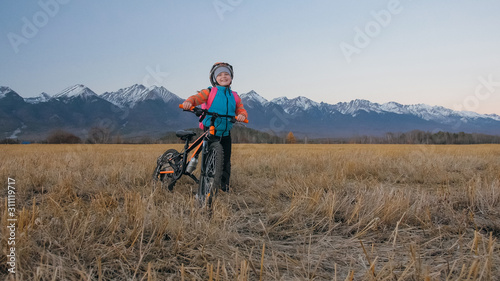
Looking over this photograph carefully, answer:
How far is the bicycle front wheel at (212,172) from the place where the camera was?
13.0ft

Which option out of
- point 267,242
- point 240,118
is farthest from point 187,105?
point 267,242

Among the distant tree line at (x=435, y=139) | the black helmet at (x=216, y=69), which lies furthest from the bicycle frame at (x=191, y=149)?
the distant tree line at (x=435, y=139)

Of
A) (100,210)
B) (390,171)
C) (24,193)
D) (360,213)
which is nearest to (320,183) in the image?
(360,213)

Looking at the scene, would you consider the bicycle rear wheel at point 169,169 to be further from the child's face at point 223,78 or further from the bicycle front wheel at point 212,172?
the child's face at point 223,78

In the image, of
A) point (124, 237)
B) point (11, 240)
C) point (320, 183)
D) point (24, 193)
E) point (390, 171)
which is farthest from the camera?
point (390, 171)

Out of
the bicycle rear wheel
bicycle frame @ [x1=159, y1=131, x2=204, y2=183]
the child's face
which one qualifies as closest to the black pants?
bicycle frame @ [x1=159, y1=131, x2=204, y2=183]

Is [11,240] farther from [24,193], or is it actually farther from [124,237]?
[24,193]

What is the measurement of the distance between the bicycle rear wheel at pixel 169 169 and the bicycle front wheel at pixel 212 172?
3.34 feet

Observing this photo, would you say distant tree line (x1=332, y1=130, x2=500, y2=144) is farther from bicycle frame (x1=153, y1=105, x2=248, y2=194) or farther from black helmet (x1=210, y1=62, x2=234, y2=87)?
black helmet (x1=210, y1=62, x2=234, y2=87)

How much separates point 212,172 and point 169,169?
1.75m

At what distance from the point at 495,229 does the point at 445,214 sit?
17.8 inches

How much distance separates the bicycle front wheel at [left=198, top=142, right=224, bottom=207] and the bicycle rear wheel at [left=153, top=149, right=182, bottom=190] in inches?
40.1

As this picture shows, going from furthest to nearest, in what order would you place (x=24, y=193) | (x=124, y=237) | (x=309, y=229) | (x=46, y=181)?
(x=46, y=181) → (x=24, y=193) → (x=309, y=229) → (x=124, y=237)

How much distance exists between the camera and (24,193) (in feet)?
15.6
